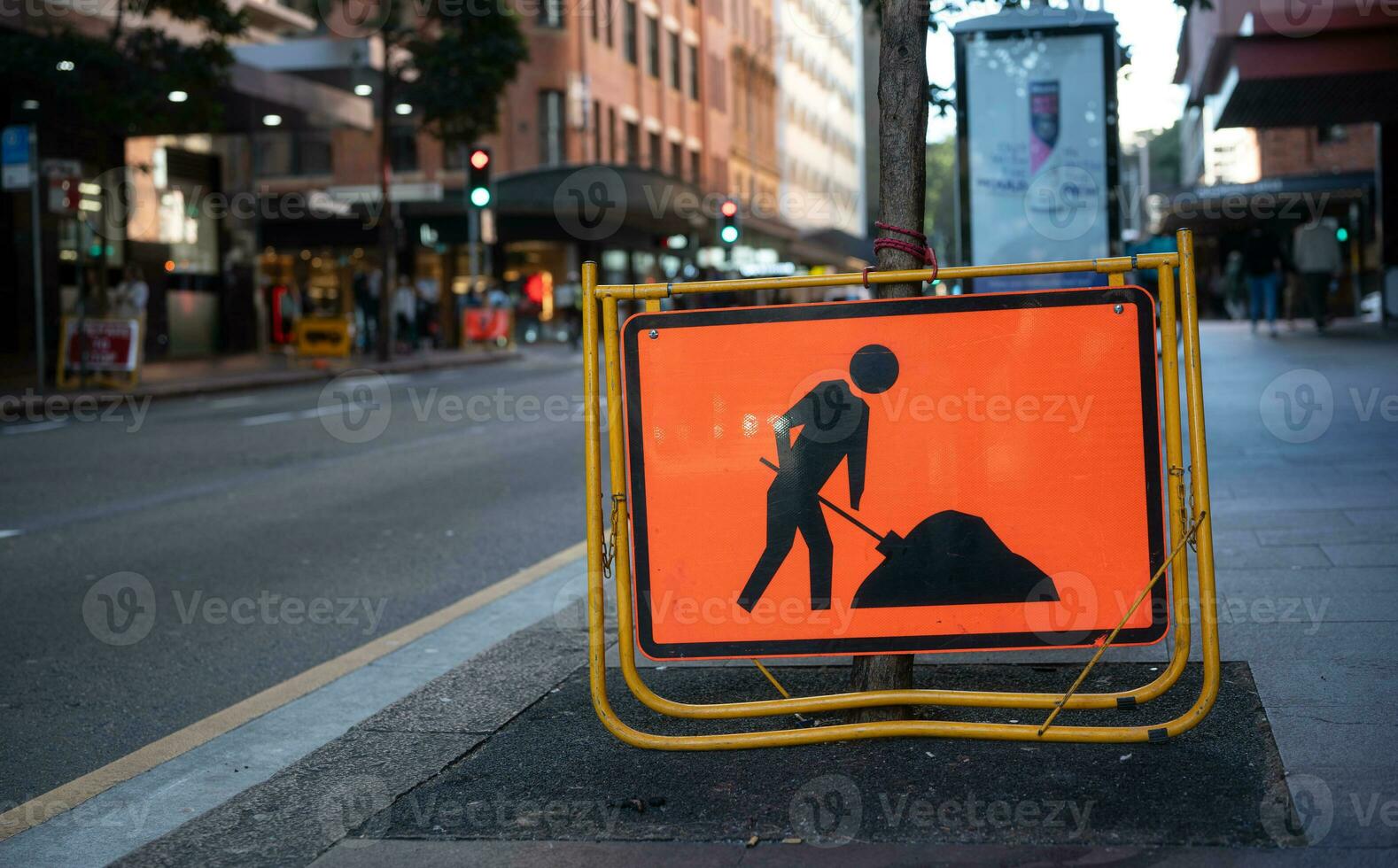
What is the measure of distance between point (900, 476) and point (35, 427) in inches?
578

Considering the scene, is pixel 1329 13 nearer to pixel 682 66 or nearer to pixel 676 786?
pixel 676 786

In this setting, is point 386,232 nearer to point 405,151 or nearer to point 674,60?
point 405,151

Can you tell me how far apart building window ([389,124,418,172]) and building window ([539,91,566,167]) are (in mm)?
3947

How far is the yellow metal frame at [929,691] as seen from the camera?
3.73 m

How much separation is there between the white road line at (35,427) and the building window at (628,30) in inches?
1459

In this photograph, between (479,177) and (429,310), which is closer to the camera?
(479,177)

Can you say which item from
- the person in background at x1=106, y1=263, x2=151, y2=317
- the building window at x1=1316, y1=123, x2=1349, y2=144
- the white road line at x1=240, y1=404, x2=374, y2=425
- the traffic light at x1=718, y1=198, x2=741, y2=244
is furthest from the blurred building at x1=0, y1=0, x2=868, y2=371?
the building window at x1=1316, y1=123, x2=1349, y2=144

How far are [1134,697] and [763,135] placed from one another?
227ft

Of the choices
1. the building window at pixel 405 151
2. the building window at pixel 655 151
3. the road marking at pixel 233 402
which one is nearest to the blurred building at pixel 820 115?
the building window at pixel 655 151

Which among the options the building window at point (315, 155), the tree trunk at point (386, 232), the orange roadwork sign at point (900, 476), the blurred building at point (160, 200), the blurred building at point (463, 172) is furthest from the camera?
the building window at point (315, 155)

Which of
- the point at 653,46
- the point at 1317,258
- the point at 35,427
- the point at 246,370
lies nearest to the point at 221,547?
the point at 35,427

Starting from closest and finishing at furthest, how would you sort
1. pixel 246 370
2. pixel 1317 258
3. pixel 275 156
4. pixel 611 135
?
pixel 1317 258
pixel 246 370
pixel 275 156
pixel 611 135

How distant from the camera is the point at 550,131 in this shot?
46875mm

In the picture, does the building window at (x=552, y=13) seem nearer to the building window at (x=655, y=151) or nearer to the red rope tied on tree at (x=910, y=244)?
the building window at (x=655, y=151)
